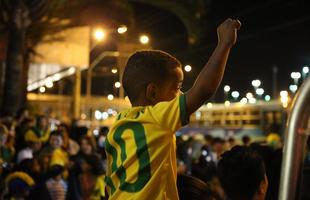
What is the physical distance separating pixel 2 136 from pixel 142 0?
A: 26.5 feet

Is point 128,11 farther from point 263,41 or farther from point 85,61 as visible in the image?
point 263,41

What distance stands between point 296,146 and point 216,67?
671 mm

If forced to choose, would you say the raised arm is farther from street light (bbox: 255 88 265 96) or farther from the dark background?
street light (bbox: 255 88 265 96)

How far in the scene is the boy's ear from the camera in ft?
7.59

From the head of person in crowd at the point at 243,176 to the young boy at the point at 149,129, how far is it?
1.52 ft

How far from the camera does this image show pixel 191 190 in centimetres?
263

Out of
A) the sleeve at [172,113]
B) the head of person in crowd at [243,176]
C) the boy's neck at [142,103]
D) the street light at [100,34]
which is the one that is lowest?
the head of person in crowd at [243,176]

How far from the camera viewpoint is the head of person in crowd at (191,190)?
103 inches

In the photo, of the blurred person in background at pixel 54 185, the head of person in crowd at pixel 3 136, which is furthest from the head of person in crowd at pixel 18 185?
the head of person in crowd at pixel 3 136

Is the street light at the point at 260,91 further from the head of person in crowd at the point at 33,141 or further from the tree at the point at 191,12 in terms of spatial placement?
the head of person in crowd at the point at 33,141

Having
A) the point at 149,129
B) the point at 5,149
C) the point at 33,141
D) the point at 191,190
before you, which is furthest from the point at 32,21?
the point at 149,129

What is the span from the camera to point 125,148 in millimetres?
2350

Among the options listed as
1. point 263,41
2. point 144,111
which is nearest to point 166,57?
point 144,111

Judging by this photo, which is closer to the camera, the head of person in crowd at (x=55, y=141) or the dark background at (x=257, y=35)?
the head of person in crowd at (x=55, y=141)
